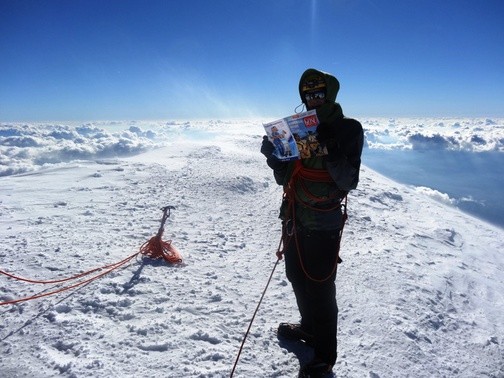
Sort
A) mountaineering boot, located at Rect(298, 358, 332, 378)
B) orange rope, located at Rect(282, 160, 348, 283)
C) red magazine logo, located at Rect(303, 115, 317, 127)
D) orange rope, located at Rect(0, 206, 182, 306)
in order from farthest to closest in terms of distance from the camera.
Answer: orange rope, located at Rect(0, 206, 182, 306) < mountaineering boot, located at Rect(298, 358, 332, 378) < orange rope, located at Rect(282, 160, 348, 283) < red magazine logo, located at Rect(303, 115, 317, 127)

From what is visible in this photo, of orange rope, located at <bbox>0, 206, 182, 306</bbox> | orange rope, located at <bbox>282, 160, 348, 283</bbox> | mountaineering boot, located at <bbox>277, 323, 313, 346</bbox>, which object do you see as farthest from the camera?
orange rope, located at <bbox>0, 206, 182, 306</bbox>

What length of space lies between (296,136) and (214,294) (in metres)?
2.79

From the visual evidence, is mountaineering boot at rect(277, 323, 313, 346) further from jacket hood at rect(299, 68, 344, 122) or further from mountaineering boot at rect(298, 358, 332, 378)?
jacket hood at rect(299, 68, 344, 122)

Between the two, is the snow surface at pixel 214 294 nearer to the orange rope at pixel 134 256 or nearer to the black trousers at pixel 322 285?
the orange rope at pixel 134 256

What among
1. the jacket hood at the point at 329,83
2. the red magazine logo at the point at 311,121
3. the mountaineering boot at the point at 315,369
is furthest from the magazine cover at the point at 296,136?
the mountaineering boot at the point at 315,369

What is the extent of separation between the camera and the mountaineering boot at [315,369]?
275cm

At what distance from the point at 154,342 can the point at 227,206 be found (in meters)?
6.20

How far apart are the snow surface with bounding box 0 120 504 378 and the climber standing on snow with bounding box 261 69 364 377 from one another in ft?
2.38

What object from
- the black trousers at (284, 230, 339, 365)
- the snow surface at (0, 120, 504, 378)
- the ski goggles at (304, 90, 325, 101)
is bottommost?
the snow surface at (0, 120, 504, 378)

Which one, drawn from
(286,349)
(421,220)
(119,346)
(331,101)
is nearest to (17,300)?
(119,346)

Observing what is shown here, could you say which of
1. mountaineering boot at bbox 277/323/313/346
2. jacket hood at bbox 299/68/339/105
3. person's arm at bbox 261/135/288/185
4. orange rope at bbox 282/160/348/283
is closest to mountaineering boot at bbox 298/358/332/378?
mountaineering boot at bbox 277/323/313/346

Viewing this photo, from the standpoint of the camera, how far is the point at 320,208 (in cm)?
271

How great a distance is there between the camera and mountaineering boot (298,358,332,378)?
2748mm

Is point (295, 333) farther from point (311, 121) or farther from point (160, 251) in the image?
point (160, 251)
